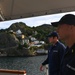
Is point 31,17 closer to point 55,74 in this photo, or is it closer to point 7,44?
point 55,74

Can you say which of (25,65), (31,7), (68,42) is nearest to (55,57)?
(68,42)

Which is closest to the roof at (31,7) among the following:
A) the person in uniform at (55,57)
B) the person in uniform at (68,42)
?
the person in uniform at (55,57)

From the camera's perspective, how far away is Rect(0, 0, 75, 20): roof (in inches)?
215

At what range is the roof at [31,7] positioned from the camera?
17.9ft

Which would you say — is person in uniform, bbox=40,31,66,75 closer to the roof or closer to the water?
the roof

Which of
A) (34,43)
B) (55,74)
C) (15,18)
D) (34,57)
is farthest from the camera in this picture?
(34,43)

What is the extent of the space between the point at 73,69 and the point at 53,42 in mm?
2001

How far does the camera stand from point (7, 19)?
5.92m

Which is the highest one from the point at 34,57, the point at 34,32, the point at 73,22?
the point at 73,22

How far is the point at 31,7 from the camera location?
18.6ft

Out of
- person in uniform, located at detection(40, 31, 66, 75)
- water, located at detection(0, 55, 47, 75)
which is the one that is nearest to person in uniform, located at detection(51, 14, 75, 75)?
person in uniform, located at detection(40, 31, 66, 75)

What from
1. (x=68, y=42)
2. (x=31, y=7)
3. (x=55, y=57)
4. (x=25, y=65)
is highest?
(x=68, y=42)

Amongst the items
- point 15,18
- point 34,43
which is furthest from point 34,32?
point 15,18

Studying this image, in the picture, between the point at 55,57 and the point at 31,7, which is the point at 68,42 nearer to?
the point at 55,57
